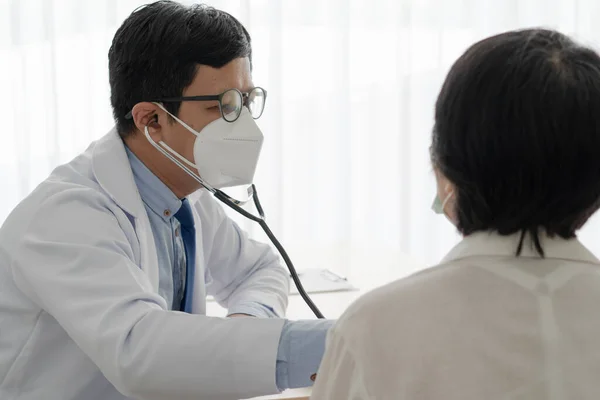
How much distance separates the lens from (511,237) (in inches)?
28.6

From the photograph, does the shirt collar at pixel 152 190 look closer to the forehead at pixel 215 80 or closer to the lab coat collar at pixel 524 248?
the forehead at pixel 215 80

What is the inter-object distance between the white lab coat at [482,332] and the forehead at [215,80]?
69cm

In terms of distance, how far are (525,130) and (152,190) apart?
0.82 metres

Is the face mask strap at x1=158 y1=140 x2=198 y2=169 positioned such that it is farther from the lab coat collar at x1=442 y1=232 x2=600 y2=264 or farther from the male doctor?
the lab coat collar at x1=442 y1=232 x2=600 y2=264

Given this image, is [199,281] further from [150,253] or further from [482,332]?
A: [482,332]

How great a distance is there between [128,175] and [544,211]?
0.77 metres

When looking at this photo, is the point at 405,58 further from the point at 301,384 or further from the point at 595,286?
the point at 595,286

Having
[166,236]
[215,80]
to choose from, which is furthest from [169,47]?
[166,236]

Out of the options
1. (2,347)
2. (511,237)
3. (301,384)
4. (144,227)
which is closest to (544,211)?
(511,237)

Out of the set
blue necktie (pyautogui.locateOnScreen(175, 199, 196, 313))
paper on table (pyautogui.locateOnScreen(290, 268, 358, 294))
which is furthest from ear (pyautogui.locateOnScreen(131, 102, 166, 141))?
paper on table (pyautogui.locateOnScreen(290, 268, 358, 294))

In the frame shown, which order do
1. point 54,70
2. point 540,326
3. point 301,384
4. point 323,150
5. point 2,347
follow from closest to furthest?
point 540,326
point 301,384
point 2,347
point 54,70
point 323,150

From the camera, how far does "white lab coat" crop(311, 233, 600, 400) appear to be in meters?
0.67

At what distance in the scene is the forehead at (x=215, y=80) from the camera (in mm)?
1305

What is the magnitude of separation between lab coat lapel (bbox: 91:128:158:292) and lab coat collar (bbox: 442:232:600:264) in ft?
2.18
